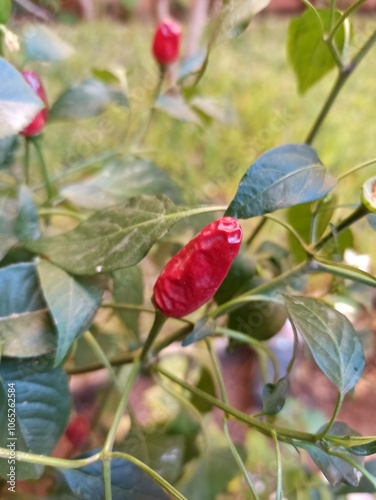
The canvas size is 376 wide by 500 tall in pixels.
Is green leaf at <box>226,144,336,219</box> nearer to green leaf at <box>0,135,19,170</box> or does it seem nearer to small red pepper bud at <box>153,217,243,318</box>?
small red pepper bud at <box>153,217,243,318</box>

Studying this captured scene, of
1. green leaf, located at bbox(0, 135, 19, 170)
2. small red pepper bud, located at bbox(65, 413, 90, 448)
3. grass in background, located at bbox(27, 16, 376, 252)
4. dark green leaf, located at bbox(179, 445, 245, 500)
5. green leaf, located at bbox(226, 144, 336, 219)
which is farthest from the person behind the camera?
grass in background, located at bbox(27, 16, 376, 252)

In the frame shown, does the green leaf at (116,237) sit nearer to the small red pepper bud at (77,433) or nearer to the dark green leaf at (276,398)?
the dark green leaf at (276,398)

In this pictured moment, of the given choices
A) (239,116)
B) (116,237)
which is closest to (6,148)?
(116,237)

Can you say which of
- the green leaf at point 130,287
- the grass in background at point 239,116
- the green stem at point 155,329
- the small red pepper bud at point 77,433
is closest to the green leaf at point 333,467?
the green stem at point 155,329

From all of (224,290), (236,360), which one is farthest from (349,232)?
(236,360)

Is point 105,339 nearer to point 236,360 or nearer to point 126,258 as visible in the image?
point 126,258

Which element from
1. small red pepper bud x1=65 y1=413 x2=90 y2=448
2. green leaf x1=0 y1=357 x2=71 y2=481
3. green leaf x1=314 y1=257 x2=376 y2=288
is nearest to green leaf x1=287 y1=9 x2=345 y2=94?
green leaf x1=314 y1=257 x2=376 y2=288
